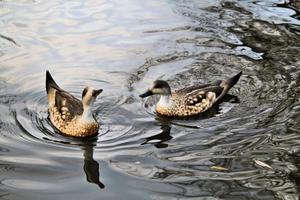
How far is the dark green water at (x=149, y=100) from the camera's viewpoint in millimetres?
6668

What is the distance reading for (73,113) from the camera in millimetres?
7906

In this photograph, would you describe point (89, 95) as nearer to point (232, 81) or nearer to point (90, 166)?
point (90, 166)

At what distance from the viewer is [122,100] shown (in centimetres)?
893

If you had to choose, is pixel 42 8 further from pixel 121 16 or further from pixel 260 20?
pixel 260 20

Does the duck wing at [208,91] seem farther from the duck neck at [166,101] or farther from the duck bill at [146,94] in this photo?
the duck bill at [146,94]

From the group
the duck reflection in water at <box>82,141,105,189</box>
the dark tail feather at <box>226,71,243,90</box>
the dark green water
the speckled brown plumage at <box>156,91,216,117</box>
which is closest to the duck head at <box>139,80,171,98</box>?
the speckled brown plumage at <box>156,91,216,117</box>

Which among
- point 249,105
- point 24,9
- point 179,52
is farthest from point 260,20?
point 24,9

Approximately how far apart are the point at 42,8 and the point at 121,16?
1742 mm

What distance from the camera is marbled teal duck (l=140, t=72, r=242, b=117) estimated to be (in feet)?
28.2

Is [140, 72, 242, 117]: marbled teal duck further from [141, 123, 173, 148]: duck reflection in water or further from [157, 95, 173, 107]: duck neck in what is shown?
[141, 123, 173, 148]: duck reflection in water

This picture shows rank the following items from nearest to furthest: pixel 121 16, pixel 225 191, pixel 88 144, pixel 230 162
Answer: pixel 225 191 < pixel 230 162 < pixel 88 144 < pixel 121 16

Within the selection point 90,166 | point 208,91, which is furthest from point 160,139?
point 208,91

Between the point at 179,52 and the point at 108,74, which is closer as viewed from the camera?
the point at 108,74

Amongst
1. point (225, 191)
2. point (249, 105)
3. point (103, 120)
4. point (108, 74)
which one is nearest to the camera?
point (225, 191)
